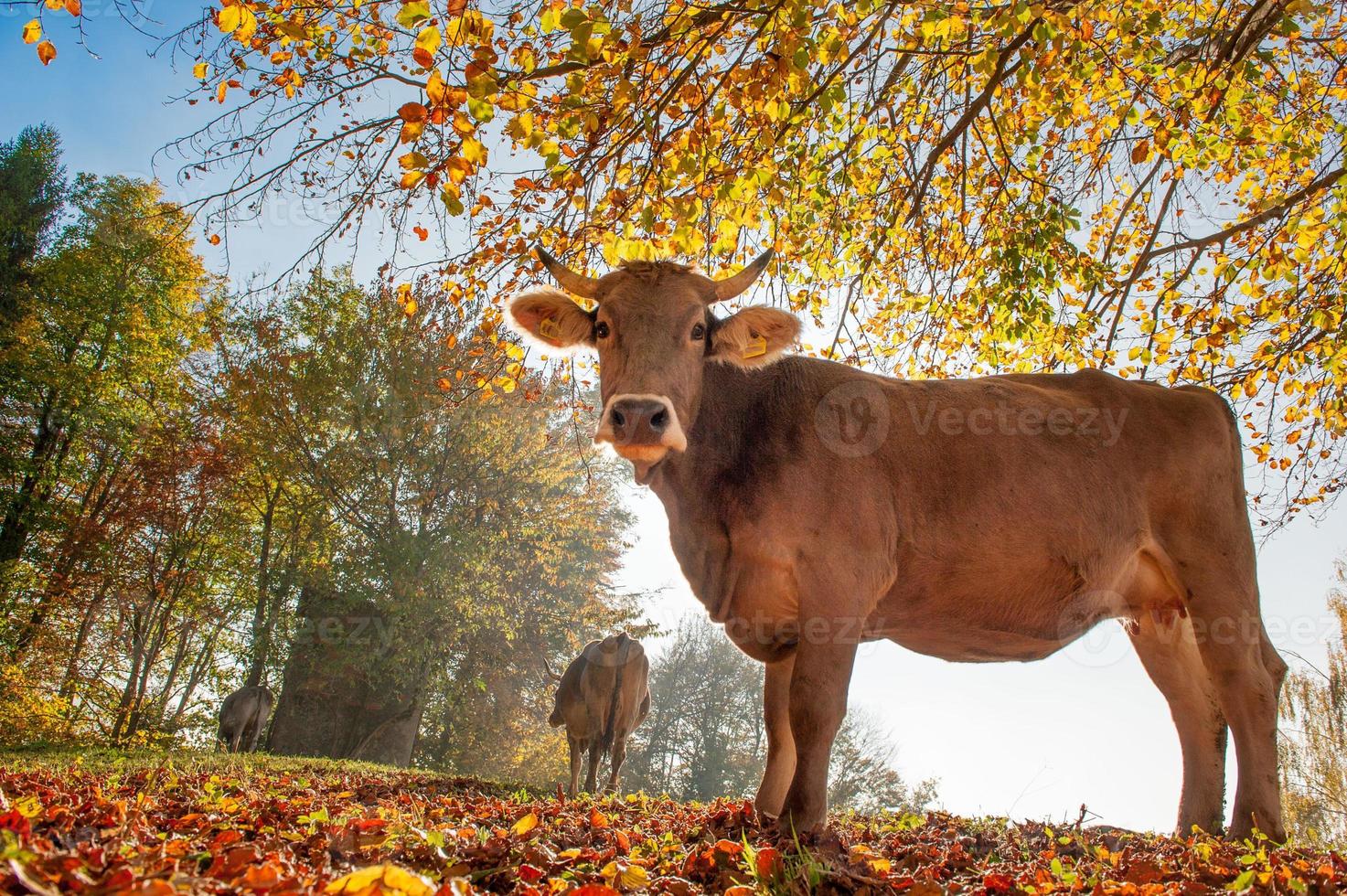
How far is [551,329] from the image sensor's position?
543cm

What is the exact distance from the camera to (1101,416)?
5707 millimetres

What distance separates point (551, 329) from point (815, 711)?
2.91m

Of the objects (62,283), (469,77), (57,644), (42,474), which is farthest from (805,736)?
(62,283)

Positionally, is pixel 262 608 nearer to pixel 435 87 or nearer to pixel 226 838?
pixel 435 87

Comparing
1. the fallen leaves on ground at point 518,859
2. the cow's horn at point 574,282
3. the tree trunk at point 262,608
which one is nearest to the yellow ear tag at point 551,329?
the cow's horn at point 574,282

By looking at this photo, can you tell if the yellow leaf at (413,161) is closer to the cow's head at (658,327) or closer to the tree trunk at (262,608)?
the cow's head at (658,327)

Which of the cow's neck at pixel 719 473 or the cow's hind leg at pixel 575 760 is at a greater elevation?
the cow's neck at pixel 719 473

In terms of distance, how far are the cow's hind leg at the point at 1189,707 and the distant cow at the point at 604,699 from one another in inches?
376

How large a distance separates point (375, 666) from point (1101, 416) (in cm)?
2089

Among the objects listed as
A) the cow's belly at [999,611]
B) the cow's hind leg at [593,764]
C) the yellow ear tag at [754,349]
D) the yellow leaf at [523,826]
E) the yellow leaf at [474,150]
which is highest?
the yellow leaf at [474,150]

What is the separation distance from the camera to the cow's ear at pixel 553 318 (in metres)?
5.33

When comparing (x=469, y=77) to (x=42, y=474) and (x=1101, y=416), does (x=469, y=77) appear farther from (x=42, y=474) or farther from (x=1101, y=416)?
(x=42, y=474)

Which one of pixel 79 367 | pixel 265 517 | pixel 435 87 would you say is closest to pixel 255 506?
pixel 265 517

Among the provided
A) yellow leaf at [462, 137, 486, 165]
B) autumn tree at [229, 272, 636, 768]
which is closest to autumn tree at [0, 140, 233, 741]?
autumn tree at [229, 272, 636, 768]
